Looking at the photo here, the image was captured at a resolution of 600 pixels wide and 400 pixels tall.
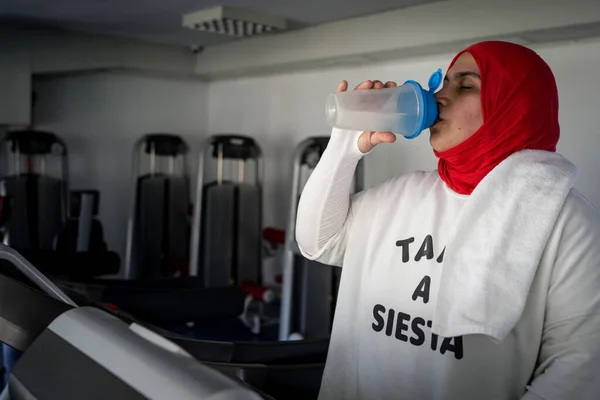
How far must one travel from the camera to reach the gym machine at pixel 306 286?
109 inches

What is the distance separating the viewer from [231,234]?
340 centimetres

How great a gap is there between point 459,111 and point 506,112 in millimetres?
71

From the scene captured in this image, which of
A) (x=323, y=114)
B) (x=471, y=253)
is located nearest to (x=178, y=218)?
(x=323, y=114)

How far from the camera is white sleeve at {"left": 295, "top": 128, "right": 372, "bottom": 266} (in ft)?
3.29

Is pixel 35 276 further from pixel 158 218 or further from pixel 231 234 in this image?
pixel 158 218

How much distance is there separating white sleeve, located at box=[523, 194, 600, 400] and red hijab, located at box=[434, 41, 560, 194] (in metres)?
0.15

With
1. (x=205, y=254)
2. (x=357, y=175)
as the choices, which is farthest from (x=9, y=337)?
(x=205, y=254)

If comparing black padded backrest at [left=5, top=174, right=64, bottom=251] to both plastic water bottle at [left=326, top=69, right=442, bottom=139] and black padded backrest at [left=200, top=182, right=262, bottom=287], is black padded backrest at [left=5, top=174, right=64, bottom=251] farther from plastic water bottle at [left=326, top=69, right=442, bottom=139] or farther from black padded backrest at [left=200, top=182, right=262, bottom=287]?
plastic water bottle at [left=326, top=69, right=442, bottom=139]

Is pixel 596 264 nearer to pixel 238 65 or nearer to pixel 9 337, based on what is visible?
pixel 9 337

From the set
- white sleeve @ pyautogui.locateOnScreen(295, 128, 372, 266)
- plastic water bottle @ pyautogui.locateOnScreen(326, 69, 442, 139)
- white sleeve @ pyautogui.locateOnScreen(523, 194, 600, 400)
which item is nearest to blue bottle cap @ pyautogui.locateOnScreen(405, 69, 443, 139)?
plastic water bottle @ pyautogui.locateOnScreen(326, 69, 442, 139)

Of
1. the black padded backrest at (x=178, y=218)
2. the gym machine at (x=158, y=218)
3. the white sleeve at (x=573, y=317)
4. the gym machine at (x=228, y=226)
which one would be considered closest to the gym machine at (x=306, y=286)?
the gym machine at (x=228, y=226)

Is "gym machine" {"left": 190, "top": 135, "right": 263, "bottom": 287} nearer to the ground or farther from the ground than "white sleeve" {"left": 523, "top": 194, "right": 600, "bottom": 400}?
nearer to the ground

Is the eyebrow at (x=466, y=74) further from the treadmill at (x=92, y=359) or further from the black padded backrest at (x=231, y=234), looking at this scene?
the black padded backrest at (x=231, y=234)

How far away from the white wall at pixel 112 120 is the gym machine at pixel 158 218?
24 cm
